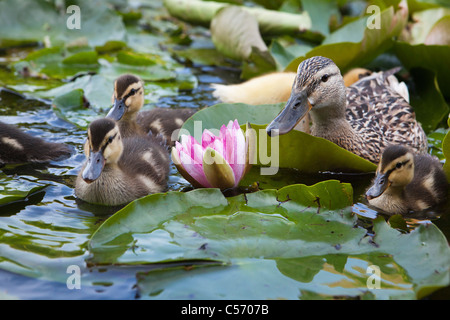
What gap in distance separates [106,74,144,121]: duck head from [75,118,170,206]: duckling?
387 millimetres

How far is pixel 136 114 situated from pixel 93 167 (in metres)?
1.17

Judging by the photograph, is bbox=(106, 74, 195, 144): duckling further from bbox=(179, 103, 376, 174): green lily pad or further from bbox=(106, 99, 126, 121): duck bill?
bbox=(179, 103, 376, 174): green lily pad

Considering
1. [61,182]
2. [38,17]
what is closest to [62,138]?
[61,182]

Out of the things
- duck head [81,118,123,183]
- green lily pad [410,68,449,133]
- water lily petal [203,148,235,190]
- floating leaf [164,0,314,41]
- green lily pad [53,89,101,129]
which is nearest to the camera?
water lily petal [203,148,235,190]

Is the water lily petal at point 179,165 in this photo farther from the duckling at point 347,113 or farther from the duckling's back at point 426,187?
the duckling's back at point 426,187

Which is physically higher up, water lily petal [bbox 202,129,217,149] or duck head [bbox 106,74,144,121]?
duck head [bbox 106,74,144,121]

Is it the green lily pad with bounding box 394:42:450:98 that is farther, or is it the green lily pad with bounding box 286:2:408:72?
the green lily pad with bounding box 394:42:450:98

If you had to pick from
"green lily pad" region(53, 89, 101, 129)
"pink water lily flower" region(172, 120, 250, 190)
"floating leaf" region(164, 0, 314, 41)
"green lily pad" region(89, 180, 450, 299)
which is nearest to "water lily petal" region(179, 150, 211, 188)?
"pink water lily flower" region(172, 120, 250, 190)

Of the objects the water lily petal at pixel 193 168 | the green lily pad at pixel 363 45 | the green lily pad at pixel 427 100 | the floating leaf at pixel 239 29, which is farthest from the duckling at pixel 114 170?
the green lily pad at pixel 427 100

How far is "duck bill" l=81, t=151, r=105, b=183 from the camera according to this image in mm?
2967

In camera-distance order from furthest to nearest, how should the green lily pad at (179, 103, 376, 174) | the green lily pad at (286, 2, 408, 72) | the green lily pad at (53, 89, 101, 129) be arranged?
the green lily pad at (286, 2, 408, 72), the green lily pad at (53, 89, 101, 129), the green lily pad at (179, 103, 376, 174)

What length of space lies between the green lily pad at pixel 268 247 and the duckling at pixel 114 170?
553 mm

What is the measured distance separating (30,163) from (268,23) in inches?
119

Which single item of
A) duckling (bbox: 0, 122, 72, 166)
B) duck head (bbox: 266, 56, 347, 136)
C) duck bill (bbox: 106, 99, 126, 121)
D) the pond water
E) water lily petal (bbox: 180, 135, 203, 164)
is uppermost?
duck head (bbox: 266, 56, 347, 136)
